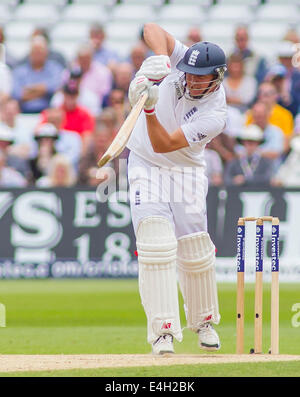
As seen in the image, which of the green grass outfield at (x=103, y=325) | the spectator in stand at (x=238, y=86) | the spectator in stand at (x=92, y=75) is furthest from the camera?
the spectator in stand at (x=92, y=75)

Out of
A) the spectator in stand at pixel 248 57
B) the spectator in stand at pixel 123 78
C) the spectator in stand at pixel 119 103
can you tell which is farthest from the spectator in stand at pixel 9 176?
the spectator in stand at pixel 248 57

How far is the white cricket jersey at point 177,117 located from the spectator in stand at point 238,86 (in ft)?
27.9

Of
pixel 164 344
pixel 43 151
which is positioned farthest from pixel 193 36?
pixel 164 344

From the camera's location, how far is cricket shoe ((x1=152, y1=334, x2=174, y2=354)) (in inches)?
273

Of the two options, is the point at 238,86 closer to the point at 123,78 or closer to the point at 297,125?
the point at 297,125

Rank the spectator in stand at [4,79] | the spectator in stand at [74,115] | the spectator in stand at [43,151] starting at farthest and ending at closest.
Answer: the spectator in stand at [4,79] < the spectator in stand at [74,115] < the spectator in stand at [43,151]

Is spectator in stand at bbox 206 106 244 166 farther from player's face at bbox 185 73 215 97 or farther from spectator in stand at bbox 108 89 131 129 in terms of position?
player's face at bbox 185 73 215 97

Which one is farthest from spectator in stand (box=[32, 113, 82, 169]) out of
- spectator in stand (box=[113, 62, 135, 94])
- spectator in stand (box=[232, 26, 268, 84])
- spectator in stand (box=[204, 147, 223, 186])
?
spectator in stand (box=[232, 26, 268, 84])

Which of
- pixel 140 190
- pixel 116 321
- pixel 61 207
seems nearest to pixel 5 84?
pixel 61 207

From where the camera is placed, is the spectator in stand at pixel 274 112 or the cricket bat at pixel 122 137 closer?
the cricket bat at pixel 122 137

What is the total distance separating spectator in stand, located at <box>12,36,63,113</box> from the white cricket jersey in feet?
29.3

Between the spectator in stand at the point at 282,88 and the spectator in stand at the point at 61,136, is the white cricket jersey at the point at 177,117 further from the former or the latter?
the spectator in stand at the point at 282,88

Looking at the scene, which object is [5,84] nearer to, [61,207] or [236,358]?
[61,207]

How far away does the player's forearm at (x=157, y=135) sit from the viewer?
6.81 metres
